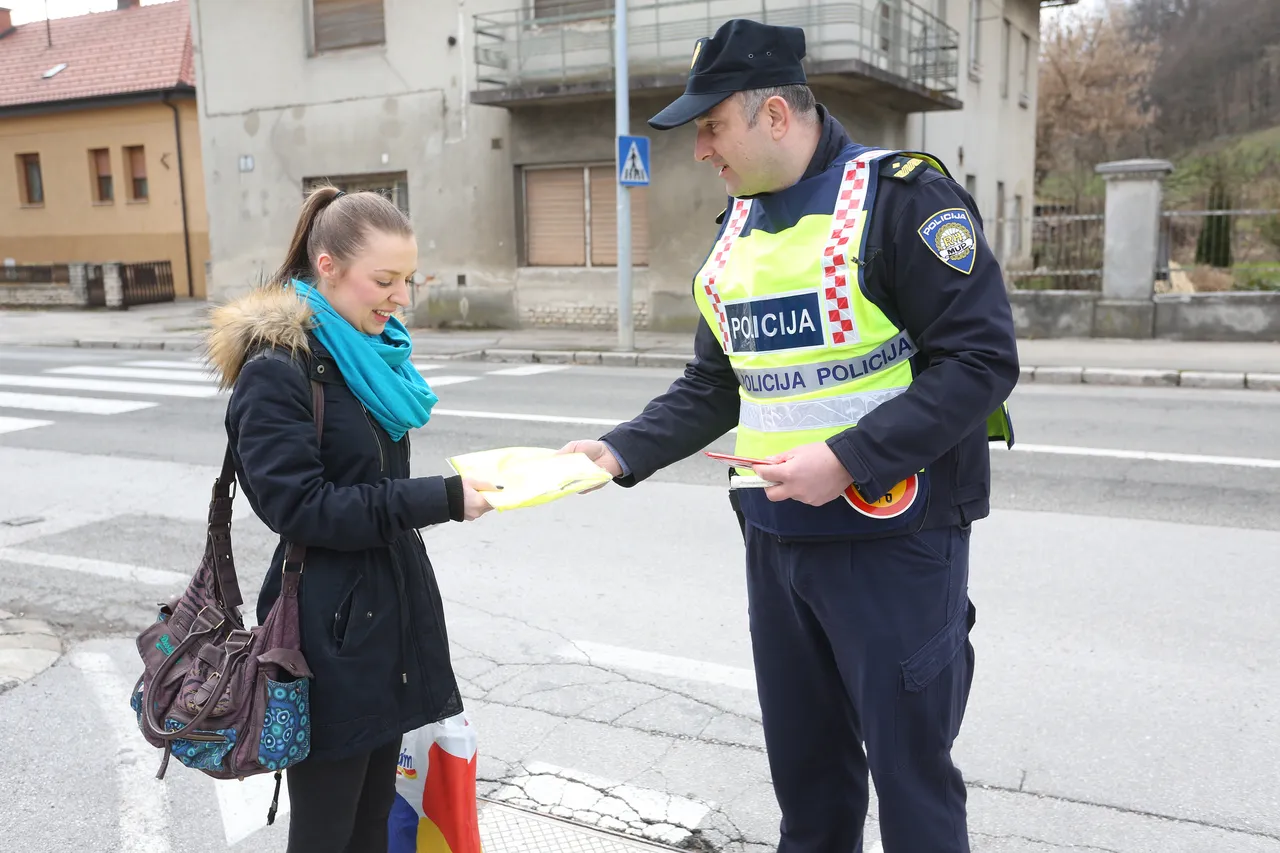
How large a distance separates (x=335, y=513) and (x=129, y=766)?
202 cm

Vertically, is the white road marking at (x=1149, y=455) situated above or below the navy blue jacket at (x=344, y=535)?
below

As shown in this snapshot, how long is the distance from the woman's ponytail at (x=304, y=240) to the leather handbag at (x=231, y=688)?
1.05 feet

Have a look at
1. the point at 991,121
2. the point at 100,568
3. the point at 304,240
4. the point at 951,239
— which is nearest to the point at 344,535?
the point at 304,240

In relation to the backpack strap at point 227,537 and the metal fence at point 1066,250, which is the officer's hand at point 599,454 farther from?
the metal fence at point 1066,250

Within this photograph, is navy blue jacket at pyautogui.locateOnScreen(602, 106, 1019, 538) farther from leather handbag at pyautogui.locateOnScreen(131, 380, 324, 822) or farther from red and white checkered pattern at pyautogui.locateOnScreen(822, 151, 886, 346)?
leather handbag at pyautogui.locateOnScreen(131, 380, 324, 822)

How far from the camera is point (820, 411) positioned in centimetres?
219

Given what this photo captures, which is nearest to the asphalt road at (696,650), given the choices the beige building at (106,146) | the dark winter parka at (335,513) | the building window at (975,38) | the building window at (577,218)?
the dark winter parka at (335,513)

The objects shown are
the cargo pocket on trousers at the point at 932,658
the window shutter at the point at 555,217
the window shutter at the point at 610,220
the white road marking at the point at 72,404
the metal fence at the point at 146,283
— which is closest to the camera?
the cargo pocket on trousers at the point at 932,658

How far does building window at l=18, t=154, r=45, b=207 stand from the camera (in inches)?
1256

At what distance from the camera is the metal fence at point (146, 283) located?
25531mm

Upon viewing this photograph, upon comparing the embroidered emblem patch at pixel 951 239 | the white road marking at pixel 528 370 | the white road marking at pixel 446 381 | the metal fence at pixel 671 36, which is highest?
the metal fence at pixel 671 36

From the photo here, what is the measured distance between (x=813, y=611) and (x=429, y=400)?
37.6 inches

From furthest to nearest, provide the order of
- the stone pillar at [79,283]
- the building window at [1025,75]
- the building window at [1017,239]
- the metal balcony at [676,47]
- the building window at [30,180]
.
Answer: the building window at [30,180]
the building window at [1025,75]
the stone pillar at [79,283]
the building window at [1017,239]
the metal balcony at [676,47]

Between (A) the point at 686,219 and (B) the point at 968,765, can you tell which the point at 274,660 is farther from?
(A) the point at 686,219
